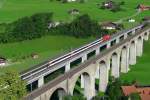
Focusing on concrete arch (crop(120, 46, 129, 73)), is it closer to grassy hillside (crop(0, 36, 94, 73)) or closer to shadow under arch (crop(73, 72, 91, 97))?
shadow under arch (crop(73, 72, 91, 97))

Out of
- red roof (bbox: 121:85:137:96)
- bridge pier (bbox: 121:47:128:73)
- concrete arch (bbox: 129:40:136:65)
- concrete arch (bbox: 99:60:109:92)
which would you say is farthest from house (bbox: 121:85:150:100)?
concrete arch (bbox: 129:40:136:65)

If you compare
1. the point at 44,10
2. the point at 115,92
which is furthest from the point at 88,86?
the point at 44,10

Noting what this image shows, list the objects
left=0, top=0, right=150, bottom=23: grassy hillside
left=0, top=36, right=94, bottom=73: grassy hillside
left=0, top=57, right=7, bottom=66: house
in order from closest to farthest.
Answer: left=0, top=57, right=7, bottom=66: house → left=0, top=36, right=94, bottom=73: grassy hillside → left=0, top=0, right=150, bottom=23: grassy hillside

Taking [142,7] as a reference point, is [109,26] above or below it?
below

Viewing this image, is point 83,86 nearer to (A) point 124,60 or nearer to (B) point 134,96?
(B) point 134,96

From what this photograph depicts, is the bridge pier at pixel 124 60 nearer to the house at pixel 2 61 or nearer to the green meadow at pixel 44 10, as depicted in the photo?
the green meadow at pixel 44 10

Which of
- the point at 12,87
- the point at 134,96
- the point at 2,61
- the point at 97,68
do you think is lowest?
the point at 2,61

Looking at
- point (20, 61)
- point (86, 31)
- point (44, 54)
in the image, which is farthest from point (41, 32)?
point (20, 61)
